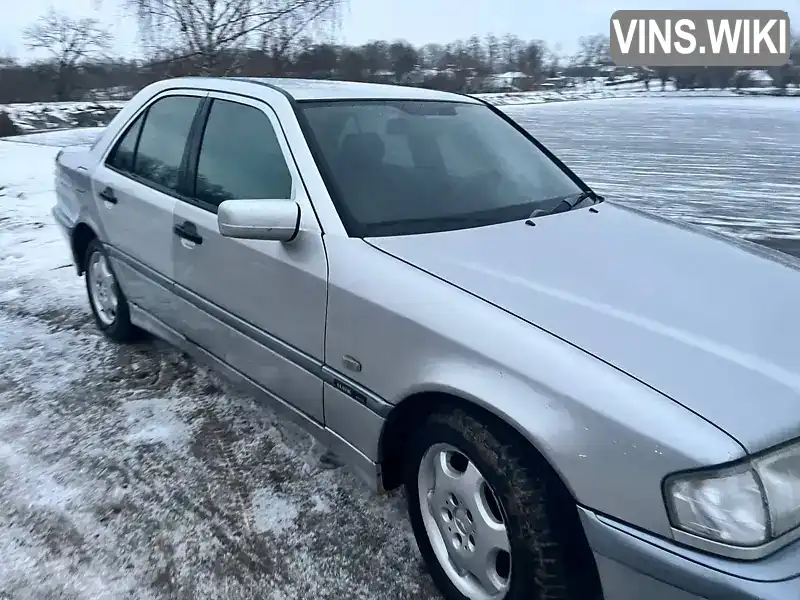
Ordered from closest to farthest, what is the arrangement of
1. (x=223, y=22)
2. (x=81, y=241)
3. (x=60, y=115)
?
(x=81, y=241) → (x=223, y=22) → (x=60, y=115)

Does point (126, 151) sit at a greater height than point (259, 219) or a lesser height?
greater

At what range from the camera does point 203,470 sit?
3090mm

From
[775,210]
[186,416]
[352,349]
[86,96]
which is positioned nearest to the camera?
[352,349]

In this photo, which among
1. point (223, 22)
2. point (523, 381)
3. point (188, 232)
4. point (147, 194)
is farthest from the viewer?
point (223, 22)

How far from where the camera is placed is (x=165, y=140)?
11.9 ft

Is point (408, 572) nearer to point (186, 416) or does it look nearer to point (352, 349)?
point (352, 349)

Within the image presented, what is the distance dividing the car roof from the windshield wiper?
0.80m

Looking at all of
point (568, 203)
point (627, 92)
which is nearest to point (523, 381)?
point (568, 203)

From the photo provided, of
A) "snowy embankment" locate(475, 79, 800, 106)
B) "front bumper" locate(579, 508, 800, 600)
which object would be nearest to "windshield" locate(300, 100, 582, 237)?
"front bumper" locate(579, 508, 800, 600)

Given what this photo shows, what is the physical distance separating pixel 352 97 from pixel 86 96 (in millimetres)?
33130

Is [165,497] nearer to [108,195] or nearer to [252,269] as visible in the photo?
[252,269]

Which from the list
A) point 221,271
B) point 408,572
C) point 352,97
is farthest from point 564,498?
point 352,97

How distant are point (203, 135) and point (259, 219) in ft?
3.29

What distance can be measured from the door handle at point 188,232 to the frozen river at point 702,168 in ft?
19.7
